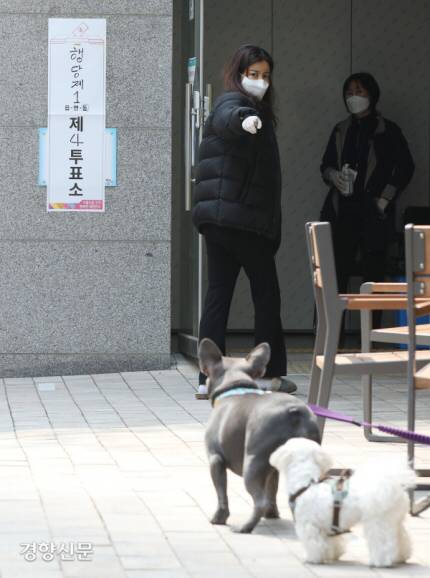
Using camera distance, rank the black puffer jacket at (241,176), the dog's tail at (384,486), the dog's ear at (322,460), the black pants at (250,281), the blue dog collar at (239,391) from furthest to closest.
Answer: the black pants at (250,281)
the black puffer jacket at (241,176)
the blue dog collar at (239,391)
the dog's ear at (322,460)
the dog's tail at (384,486)

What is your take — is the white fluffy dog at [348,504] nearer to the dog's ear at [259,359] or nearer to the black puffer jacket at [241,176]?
the dog's ear at [259,359]

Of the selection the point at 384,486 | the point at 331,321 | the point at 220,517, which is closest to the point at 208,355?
the point at 220,517

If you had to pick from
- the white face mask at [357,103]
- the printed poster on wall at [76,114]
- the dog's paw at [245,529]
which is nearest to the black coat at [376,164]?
the white face mask at [357,103]

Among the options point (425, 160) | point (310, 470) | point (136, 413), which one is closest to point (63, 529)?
point (310, 470)

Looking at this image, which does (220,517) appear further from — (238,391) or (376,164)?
(376,164)

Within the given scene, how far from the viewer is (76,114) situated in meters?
9.41

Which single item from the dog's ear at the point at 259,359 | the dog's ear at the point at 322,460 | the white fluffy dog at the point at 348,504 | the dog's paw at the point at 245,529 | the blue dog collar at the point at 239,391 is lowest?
the dog's paw at the point at 245,529

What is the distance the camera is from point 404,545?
4246 mm

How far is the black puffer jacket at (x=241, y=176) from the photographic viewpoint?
319 inches

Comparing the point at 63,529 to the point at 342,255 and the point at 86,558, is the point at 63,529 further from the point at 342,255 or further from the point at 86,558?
the point at 342,255

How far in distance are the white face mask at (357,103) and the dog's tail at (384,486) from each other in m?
7.40

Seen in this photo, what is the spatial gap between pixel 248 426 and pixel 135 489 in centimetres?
111

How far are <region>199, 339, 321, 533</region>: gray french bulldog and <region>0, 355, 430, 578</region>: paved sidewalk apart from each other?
153mm

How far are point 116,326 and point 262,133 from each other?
2.03 metres
